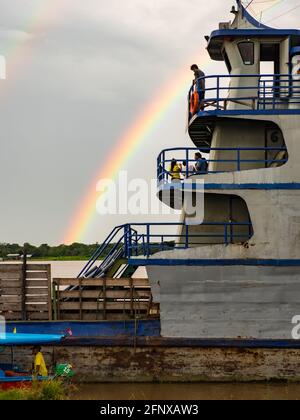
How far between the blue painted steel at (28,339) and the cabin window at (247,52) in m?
7.56

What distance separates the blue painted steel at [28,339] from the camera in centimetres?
1608

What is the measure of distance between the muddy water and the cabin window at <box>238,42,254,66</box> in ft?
24.0

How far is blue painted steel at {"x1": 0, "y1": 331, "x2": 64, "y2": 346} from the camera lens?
16078 mm

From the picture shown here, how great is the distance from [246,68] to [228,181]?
307 centimetres

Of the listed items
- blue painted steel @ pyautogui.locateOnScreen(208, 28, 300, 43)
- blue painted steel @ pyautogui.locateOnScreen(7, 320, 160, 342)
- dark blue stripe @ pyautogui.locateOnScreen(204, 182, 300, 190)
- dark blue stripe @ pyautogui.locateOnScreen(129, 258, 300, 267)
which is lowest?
blue painted steel @ pyautogui.locateOnScreen(7, 320, 160, 342)

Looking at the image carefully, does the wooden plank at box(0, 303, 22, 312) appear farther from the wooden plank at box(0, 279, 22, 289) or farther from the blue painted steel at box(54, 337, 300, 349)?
the blue painted steel at box(54, 337, 300, 349)

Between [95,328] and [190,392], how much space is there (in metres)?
2.59

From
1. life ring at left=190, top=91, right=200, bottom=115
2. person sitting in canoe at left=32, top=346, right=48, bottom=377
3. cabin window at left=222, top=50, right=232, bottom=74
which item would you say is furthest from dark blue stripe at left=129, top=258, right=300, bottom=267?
cabin window at left=222, top=50, right=232, bottom=74

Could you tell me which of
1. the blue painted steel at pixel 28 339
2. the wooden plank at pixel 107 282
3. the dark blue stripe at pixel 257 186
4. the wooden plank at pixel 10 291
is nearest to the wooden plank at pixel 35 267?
the wooden plank at pixel 107 282

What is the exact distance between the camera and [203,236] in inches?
664

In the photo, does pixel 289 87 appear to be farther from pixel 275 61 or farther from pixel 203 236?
pixel 203 236

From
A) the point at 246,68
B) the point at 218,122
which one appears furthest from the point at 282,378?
the point at 246,68

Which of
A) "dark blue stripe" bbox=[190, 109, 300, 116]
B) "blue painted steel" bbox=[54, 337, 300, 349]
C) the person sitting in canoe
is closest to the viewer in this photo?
the person sitting in canoe

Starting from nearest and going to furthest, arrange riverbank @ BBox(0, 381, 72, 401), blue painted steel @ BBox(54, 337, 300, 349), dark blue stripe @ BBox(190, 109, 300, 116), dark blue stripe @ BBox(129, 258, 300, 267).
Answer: riverbank @ BBox(0, 381, 72, 401)
dark blue stripe @ BBox(129, 258, 300, 267)
blue painted steel @ BBox(54, 337, 300, 349)
dark blue stripe @ BBox(190, 109, 300, 116)
